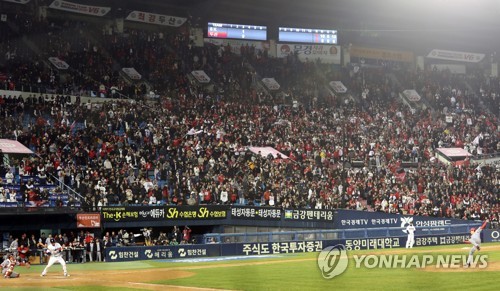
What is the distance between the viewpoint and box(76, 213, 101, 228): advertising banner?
37.1m

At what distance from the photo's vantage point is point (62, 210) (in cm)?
3703

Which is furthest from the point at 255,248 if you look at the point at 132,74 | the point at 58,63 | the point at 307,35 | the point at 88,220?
the point at 307,35

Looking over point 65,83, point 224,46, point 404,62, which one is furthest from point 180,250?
point 404,62

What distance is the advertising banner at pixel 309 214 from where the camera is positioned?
43.9 m

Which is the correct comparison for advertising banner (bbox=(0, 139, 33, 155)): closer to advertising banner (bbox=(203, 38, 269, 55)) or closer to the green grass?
the green grass

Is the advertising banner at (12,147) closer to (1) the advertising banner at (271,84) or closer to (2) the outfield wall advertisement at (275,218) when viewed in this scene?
(2) the outfield wall advertisement at (275,218)

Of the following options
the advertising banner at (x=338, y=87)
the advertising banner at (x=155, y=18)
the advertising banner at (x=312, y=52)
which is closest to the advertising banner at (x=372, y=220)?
the advertising banner at (x=338, y=87)

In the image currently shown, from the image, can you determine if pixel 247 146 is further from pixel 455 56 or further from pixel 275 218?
pixel 455 56

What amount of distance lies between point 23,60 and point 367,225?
2379 cm

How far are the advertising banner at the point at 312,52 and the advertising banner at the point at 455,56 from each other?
1148cm

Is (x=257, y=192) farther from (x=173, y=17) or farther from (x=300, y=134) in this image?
(x=173, y=17)

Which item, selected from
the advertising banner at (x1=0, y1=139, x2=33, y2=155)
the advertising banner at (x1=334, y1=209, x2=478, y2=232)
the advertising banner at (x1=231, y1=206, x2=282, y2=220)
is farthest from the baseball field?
the advertising banner at (x1=334, y1=209, x2=478, y2=232)

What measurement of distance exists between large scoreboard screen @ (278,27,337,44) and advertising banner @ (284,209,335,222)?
23.2m

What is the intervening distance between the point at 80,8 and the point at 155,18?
22.0 feet
